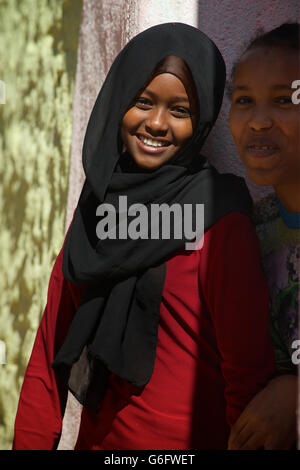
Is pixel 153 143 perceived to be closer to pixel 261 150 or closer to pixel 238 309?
pixel 261 150

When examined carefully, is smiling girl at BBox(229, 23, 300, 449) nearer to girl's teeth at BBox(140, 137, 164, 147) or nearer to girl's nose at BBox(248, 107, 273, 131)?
girl's nose at BBox(248, 107, 273, 131)

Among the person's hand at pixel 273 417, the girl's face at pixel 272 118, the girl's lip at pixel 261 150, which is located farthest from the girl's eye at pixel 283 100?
the person's hand at pixel 273 417

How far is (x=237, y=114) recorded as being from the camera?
1510 mm

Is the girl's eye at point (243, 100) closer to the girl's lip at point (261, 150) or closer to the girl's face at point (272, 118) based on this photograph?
the girl's face at point (272, 118)

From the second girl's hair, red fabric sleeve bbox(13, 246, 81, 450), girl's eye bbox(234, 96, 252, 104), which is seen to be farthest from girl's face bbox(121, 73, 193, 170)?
red fabric sleeve bbox(13, 246, 81, 450)

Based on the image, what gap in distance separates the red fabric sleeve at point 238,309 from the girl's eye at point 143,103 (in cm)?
36

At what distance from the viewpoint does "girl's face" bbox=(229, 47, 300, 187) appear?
4.66 ft

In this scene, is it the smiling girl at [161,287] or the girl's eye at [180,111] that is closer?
the smiling girl at [161,287]

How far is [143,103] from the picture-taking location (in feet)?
5.08

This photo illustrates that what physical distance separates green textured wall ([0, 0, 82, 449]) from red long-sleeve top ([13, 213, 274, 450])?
0.63m

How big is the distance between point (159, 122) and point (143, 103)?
3.2 inches

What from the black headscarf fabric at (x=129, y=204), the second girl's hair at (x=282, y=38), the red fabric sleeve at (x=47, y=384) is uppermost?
the second girl's hair at (x=282, y=38)

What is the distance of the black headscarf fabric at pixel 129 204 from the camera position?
1.47 m

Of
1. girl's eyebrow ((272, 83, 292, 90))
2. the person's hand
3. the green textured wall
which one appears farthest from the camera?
the green textured wall
